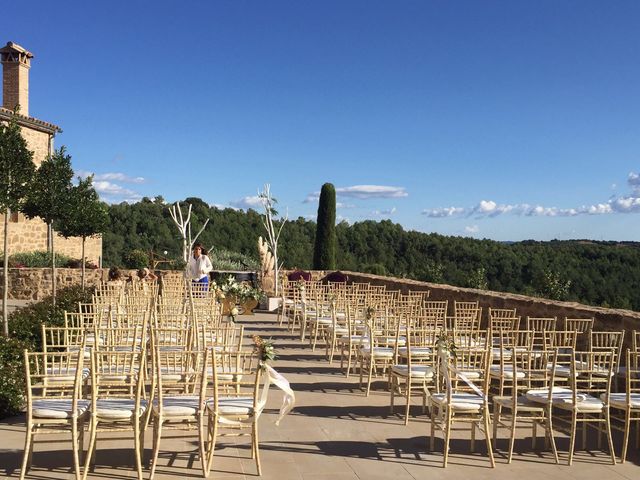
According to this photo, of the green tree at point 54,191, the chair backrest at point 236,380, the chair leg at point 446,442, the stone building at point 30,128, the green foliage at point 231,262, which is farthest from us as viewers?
the stone building at point 30,128

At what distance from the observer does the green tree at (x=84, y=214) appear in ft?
43.0

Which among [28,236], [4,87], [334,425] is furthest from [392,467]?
[4,87]

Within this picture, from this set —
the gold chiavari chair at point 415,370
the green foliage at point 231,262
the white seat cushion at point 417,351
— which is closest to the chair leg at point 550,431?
the gold chiavari chair at point 415,370

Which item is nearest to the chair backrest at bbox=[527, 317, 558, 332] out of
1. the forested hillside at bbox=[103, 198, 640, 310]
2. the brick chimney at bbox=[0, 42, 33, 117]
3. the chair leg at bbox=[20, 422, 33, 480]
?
the chair leg at bbox=[20, 422, 33, 480]

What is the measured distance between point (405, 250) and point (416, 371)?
29136mm

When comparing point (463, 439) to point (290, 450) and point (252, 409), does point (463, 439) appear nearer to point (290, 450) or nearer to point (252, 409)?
point (290, 450)

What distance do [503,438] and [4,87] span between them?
80.1ft

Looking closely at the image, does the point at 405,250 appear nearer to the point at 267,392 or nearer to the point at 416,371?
the point at 416,371

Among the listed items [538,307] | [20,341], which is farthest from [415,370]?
[20,341]

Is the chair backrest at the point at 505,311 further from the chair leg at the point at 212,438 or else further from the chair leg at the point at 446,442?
the chair leg at the point at 212,438

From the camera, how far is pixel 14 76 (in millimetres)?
23969

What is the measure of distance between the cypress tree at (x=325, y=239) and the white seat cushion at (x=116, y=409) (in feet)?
62.0

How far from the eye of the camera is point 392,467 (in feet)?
14.7

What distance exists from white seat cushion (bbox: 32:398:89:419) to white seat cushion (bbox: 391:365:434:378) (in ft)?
9.40
